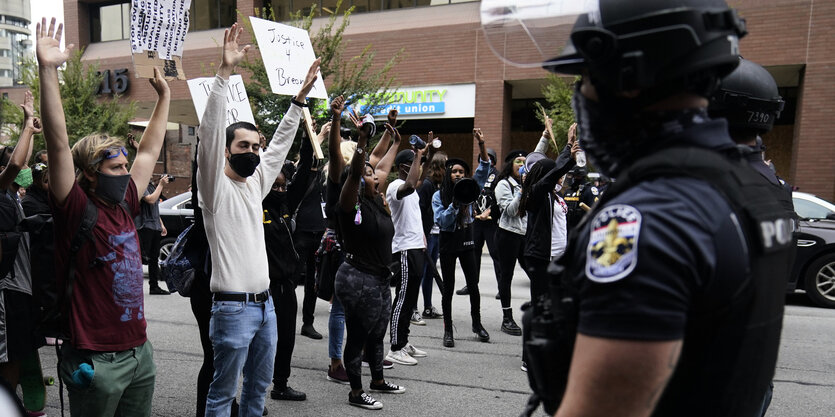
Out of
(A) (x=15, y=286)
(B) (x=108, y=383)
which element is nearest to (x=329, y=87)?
(A) (x=15, y=286)

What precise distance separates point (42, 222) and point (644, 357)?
4144 millimetres

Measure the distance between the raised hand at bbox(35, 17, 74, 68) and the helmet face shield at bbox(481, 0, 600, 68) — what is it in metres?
1.97

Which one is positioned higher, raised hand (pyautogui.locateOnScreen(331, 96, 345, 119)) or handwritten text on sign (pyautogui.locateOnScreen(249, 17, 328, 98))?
handwritten text on sign (pyautogui.locateOnScreen(249, 17, 328, 98))

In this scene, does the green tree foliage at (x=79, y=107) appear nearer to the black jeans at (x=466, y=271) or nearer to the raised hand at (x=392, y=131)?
the black jeans at (x=466, y=271)

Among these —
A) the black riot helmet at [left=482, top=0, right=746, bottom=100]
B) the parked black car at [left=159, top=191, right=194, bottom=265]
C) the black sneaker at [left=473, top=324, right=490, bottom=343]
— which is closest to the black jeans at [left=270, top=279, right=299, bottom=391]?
the black sneaker at [left=473, top=324, right=490, bottom=343]

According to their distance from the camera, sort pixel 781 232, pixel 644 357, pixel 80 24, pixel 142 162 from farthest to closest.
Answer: pixel 80 24 < pixel 142 162 < pixel 781 232 < pixel 644 357

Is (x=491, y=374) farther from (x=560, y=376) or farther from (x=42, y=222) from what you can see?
(x=560, y=376)

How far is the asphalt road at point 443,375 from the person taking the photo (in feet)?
14.7

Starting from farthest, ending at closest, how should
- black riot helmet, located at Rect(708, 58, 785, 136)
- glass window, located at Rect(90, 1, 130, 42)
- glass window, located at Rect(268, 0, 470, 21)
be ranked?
glass window, located at Rect(90, 1, 130, 42) < glass window, located at Rect(268, 0, 470, 21) < black riot helmet, located at Rect(708, 58, 785, 136)

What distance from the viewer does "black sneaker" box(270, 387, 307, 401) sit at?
463 centimetres

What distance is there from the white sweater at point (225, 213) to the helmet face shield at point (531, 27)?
1652 mm

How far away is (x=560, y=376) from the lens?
1.27 m

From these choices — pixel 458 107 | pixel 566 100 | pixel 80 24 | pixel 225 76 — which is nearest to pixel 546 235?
pixel 225 76

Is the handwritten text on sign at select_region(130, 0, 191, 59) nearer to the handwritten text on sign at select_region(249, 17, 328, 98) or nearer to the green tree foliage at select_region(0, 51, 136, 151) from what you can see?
the handwritten text on sign at select_region(249, 17, 328, 98)
